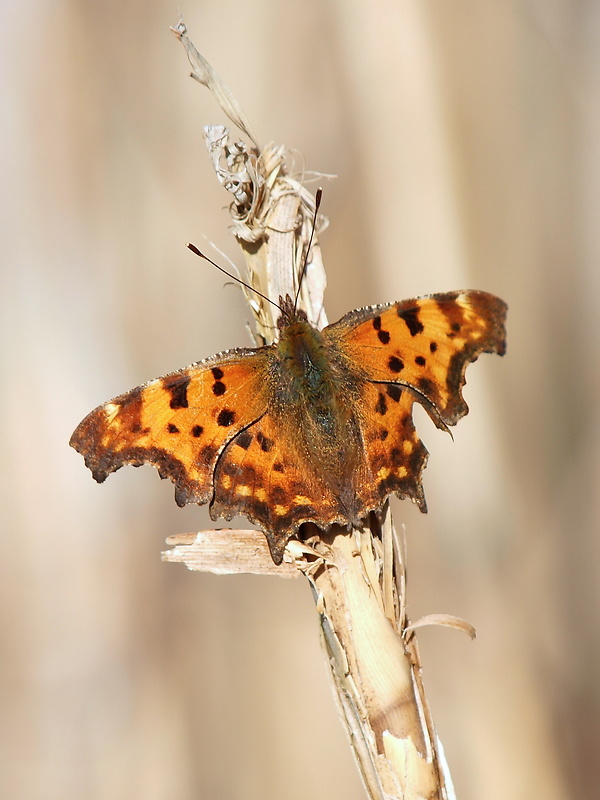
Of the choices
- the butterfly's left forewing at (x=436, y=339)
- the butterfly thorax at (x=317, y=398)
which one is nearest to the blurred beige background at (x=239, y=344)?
the butterfly thorax at (x=317, y=398)

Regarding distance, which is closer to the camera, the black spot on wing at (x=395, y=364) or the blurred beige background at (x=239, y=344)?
the black spot on wing at (x=395, y=364)

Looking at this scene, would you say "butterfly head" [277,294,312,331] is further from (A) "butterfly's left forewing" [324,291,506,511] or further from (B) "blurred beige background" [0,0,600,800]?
(B) "blurred beige background" [0,0,600,800]

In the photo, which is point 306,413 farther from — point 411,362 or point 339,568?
point 339,568

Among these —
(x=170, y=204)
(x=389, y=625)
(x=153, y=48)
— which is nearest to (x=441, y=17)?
(x=153, y=48)

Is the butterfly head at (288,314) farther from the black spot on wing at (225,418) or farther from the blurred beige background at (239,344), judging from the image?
the blurred beige background at (239,344)

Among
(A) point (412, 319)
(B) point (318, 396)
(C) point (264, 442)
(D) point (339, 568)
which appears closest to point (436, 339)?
(A) point (412, 319)

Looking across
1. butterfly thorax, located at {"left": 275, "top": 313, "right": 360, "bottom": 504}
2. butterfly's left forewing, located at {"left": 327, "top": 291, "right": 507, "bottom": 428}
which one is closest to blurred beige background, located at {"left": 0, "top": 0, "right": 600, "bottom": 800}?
butterfly thorax, located at {"left": 275, "top": 313, "right": 360, "bottom": 504}

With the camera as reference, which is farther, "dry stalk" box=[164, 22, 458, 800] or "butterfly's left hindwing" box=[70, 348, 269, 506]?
"butterfly's left hindwing" box=[70, 348, 269, 506]
